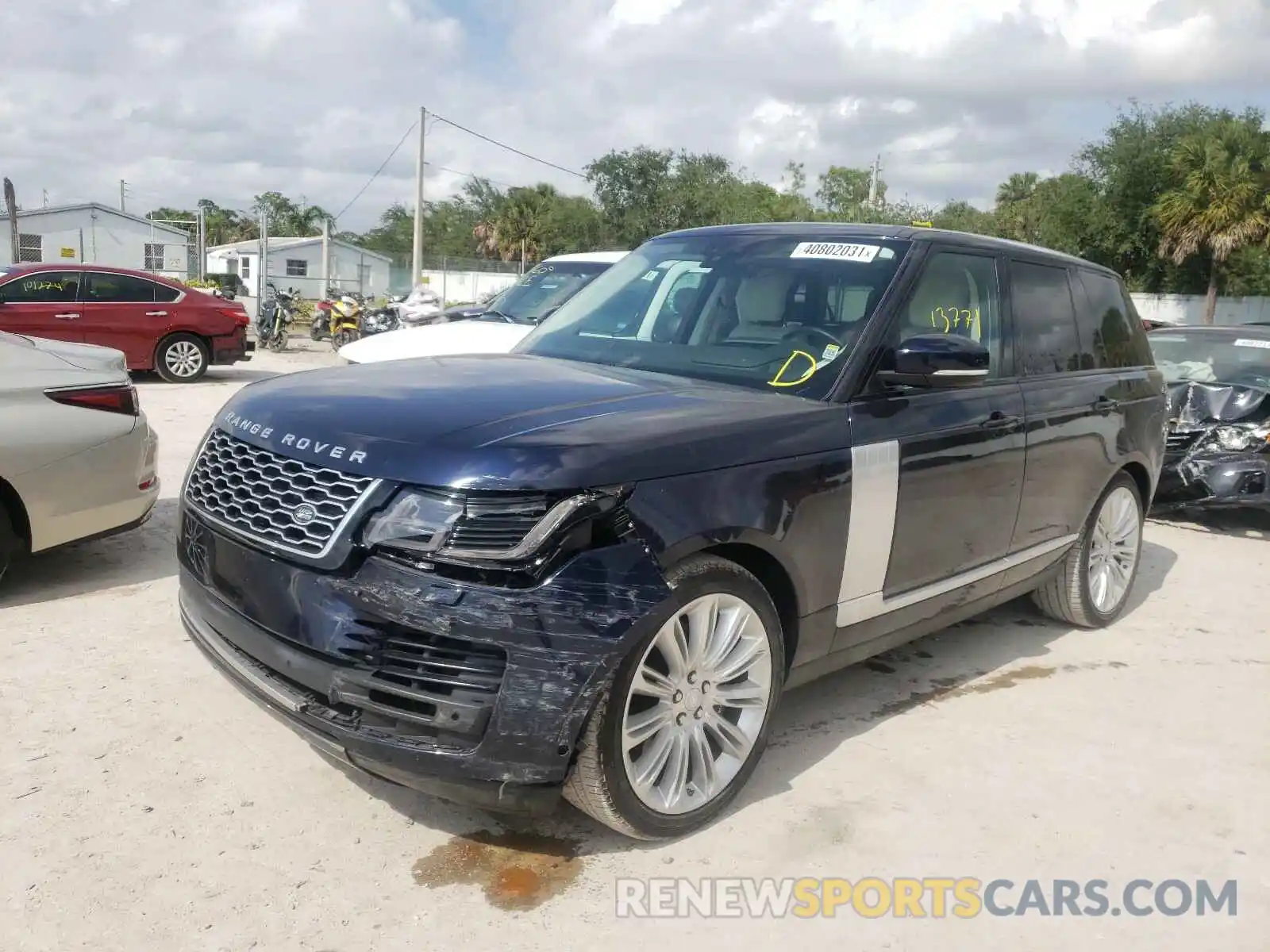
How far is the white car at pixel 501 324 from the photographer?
27.5 feet

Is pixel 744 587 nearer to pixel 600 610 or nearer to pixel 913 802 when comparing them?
pixel 600 610

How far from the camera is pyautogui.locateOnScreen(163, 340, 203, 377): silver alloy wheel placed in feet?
46.0

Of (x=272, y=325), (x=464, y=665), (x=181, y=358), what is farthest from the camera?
(x=272, y=325)

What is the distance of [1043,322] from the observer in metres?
4.69

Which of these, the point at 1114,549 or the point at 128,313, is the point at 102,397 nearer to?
the point at 1114,549

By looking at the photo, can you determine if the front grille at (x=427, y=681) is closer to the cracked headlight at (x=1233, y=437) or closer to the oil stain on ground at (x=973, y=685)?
the oil stain on ground at (x=973, y=685)

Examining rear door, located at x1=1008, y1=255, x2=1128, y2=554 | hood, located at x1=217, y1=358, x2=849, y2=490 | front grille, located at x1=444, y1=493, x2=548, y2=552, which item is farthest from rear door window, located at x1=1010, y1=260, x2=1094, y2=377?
front grille, located at x1=444, y1=493, x2=548, y2=552

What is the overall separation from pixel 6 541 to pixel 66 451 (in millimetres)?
457

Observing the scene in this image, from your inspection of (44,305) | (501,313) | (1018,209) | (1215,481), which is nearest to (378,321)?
(44,305)

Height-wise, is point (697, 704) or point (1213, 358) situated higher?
point (1213, 358)

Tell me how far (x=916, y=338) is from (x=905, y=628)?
108 centimetres

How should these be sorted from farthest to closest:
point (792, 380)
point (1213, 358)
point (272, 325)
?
point (272, 325)
point (1213, 358)
point (792, 380)

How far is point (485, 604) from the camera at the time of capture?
2.61 m

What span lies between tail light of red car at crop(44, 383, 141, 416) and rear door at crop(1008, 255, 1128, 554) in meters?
4.02
